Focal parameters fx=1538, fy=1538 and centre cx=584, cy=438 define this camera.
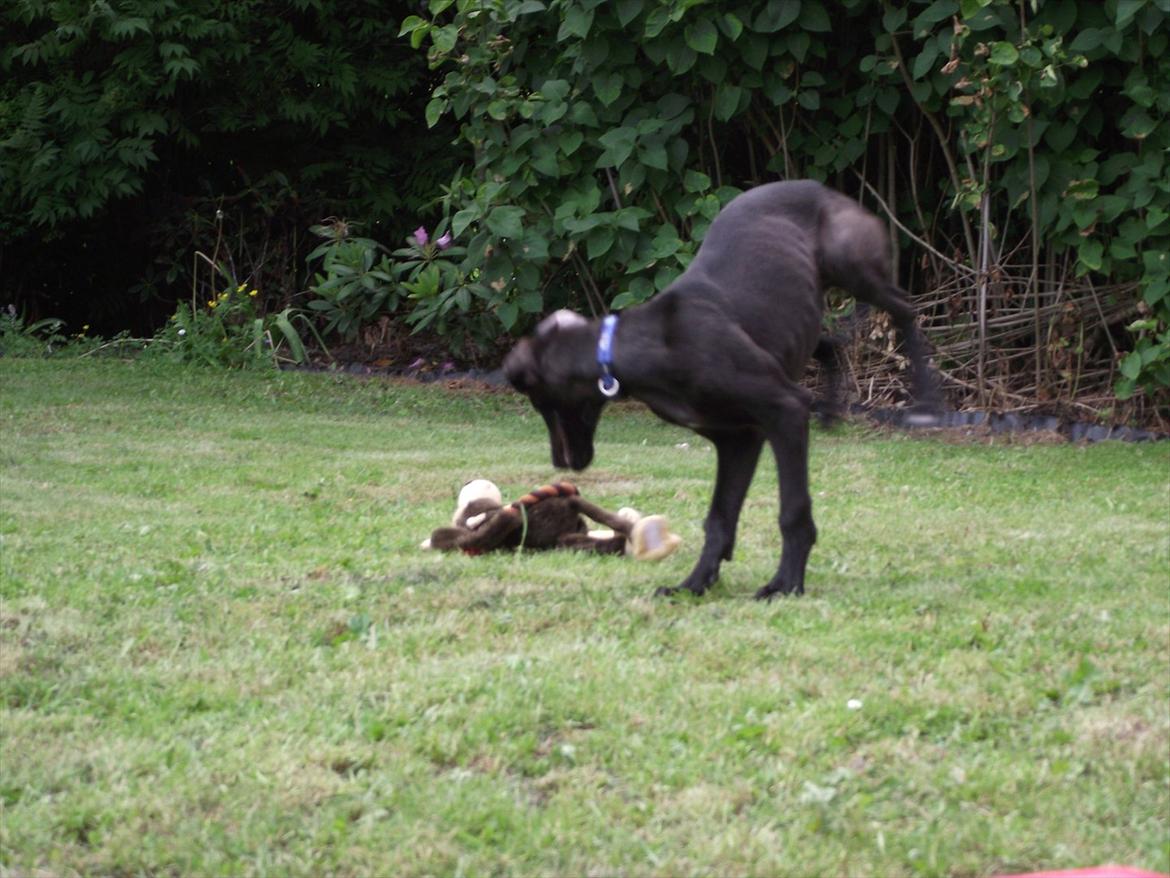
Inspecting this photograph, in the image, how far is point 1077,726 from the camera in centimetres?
349

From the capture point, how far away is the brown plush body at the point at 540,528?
18.4 ft

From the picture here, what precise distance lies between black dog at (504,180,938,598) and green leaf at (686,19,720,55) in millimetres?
4155

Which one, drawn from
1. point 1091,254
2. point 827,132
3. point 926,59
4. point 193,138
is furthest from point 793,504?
point 193,138

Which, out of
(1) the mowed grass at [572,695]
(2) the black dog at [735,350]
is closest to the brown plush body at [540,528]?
(1) the mowed grass at [572,695]

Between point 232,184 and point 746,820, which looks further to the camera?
point 232,184

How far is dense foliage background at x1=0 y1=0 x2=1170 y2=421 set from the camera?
906 cm

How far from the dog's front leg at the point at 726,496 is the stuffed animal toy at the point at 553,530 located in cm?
41

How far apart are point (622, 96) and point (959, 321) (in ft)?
8.90

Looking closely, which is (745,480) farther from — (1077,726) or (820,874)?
(820,874)

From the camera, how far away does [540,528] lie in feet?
18.8

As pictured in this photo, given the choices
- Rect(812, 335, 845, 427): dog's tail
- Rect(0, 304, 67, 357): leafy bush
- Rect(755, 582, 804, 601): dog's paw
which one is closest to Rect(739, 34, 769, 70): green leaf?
Rect(812, 335, 845, 427): dog's tail

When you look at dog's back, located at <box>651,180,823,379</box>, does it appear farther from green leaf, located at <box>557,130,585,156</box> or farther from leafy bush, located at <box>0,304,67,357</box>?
leafy bush, located at <box>0,304,67,357</box>

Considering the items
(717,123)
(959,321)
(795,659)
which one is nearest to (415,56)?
(717,123)

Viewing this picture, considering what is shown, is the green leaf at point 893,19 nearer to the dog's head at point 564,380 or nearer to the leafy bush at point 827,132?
the leafy bush at point 827,132
